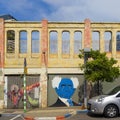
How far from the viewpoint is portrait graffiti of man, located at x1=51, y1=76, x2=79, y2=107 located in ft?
96.5

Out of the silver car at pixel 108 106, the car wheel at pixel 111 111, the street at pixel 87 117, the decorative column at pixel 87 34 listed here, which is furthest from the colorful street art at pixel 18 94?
the car wheel at pixel 111 111

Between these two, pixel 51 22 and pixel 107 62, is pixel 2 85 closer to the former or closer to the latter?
pixel 51 22

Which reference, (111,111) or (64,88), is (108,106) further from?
(64,88)

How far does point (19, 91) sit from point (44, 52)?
146 inches

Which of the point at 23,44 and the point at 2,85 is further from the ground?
the point at 23,44

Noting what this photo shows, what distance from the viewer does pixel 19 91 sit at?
29562mm

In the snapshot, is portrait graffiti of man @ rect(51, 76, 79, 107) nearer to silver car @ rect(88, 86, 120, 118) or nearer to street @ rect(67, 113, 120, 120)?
street @ rect(67, 113, 120, 120)

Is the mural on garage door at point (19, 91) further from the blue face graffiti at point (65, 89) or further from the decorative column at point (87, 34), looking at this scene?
the decorative column at point (87, 34)

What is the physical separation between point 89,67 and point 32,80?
5.93 m

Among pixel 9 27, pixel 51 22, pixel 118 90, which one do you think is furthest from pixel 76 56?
pixel 118 90

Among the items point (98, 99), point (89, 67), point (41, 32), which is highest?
point (41, 32)

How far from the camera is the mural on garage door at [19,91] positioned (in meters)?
29.3

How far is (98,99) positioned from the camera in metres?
20.5

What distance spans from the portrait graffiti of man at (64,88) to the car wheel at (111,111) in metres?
9.24
